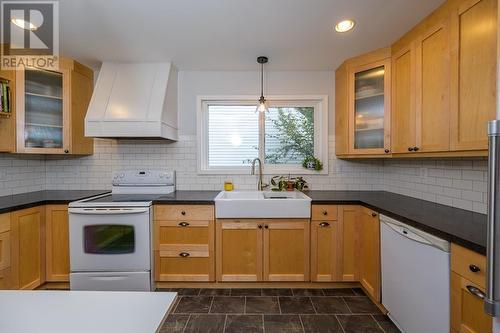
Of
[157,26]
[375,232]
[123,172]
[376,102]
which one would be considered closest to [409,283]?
[375,232]

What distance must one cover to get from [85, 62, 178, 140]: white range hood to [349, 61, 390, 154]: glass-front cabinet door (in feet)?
6.27

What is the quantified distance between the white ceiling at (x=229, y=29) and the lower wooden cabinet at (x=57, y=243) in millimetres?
1549

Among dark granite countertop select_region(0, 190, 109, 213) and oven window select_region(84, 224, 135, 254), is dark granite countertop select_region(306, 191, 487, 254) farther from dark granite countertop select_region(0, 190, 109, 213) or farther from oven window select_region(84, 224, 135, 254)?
dark granite countertop select_region(0, 190, 109, 213)

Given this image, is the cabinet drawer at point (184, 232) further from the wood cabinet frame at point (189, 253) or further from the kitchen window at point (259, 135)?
the kitchen window at point (259, 135)

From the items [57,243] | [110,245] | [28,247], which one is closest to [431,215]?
[110,245]

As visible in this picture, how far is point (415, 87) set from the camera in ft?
6.64

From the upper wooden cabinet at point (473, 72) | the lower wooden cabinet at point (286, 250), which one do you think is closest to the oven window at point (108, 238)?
the lower wooden cabinet at point (286, 250)

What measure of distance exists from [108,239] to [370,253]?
7.59ft

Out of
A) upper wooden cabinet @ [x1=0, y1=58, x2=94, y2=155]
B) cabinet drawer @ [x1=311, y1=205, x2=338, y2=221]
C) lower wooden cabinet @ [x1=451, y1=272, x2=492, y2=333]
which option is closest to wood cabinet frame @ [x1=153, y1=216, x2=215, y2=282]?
cabinet drawer @ [x1=311, y1=205, x2=338, y2=221]

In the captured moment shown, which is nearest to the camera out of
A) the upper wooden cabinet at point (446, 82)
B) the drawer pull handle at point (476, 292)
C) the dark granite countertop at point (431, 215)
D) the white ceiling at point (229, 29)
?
the drawer pull handle at point (476, 292)

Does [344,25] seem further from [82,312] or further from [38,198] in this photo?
[38,198]

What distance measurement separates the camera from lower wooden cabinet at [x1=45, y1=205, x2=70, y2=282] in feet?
8.06

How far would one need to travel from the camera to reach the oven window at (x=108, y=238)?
7.57ft

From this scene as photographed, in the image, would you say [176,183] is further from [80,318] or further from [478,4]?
[478,4]
